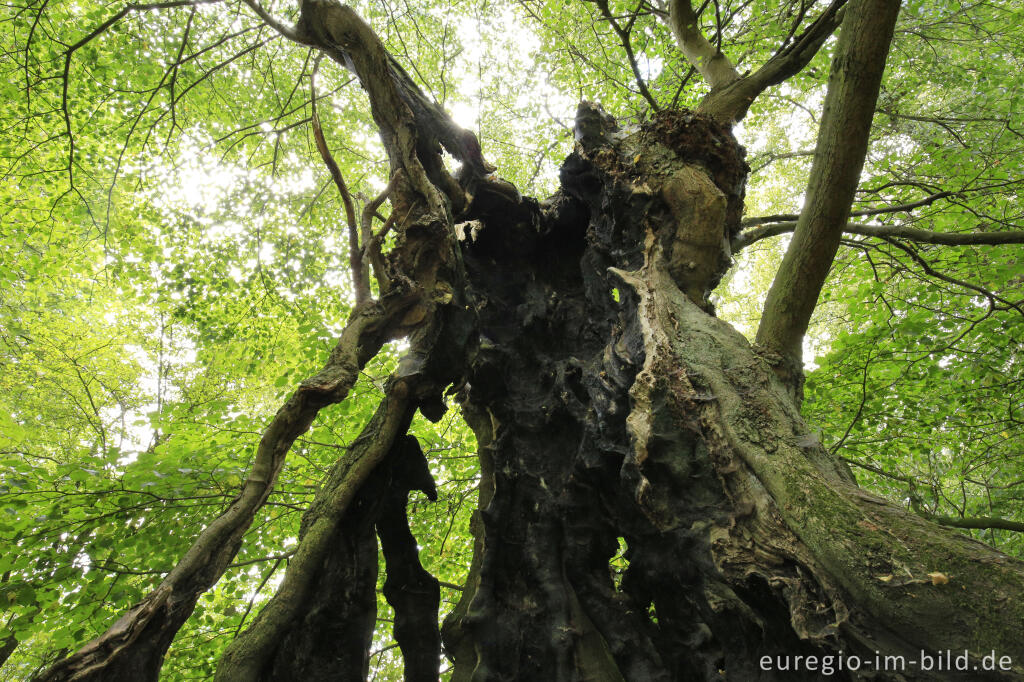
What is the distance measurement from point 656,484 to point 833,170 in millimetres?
1733

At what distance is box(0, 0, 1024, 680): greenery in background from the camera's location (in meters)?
3.62

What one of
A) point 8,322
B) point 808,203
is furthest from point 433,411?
point 8,322

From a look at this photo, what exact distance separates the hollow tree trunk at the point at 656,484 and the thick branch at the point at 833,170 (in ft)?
1.35

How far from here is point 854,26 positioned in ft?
6.79

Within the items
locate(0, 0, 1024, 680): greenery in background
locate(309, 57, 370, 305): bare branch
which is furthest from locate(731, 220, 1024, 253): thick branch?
locate(309, 57, 370, 305): bare branch

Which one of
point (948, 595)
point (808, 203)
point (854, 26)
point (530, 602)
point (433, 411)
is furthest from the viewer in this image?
point (433, 411)

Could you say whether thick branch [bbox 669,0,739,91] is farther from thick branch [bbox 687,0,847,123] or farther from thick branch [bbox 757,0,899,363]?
thick branch [bbox 757,0,899,363]

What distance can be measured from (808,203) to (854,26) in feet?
2.49

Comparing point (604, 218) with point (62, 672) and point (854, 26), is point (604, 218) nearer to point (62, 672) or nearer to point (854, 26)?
point (854, 26)

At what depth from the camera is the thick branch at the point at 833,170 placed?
6.72 ft

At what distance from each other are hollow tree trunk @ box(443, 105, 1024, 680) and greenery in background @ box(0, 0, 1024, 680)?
1.85m

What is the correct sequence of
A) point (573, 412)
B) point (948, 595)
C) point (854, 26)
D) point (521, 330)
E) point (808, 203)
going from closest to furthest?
point (948, 595)
point (854, 26)
point (808, 203)
point (573, 412)
point (521, 330)

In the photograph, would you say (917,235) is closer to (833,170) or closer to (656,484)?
(833,170)

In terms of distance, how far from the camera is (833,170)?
2266mm
